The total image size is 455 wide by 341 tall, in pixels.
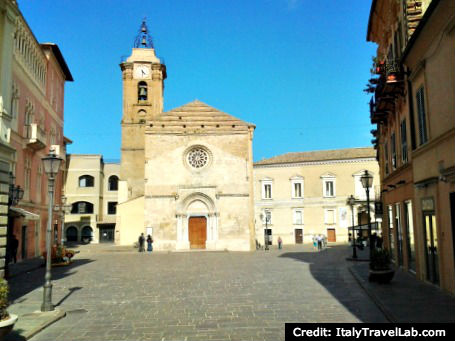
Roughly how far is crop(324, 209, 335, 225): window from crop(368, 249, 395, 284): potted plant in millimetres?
36168

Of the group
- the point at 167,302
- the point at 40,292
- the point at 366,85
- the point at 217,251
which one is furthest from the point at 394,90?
the point at 217,251

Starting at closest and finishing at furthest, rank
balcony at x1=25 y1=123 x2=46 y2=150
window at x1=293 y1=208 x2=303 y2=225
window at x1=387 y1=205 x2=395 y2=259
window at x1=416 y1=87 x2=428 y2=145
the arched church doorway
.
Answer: window at x1=416 y1=87 x2=428 y2=145 < window at x1=387 y1=205 x2=395 y2=259 < balcony at x1=25 y1=123 x2=46 y2=150 < window at x1=293 y1=208 x2=303 y2=225 < the arched church doorway

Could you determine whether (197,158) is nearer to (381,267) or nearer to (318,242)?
(318,242)

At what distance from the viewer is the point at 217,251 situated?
32.9m

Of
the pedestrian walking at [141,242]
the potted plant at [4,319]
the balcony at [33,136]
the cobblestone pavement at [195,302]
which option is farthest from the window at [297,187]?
the potted plant at [4,319]

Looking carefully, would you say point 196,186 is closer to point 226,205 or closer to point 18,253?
point 226,205

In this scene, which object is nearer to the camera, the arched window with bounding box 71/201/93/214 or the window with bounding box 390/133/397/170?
the window with bounding box 390/133/397/170

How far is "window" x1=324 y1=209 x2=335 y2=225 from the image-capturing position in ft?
160

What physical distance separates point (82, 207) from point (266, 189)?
22495 mm

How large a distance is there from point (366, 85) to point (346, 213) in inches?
1233

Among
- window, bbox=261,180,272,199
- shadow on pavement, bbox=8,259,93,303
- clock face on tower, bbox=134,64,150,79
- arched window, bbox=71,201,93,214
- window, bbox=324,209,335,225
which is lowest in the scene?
shadow on pavement, bbox=8,259,93,303

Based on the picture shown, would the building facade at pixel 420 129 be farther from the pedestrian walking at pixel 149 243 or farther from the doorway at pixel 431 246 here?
the pedestrian walking at pixel 149 243

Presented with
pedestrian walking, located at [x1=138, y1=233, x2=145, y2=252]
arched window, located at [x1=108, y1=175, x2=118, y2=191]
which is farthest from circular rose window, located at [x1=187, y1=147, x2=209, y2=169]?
arched window, located at [x1=108, y1=175, x2=118, y2=191]

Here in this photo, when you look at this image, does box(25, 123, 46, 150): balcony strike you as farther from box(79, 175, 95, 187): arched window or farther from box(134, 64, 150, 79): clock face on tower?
box(79, 175, 95, 187): arched window
